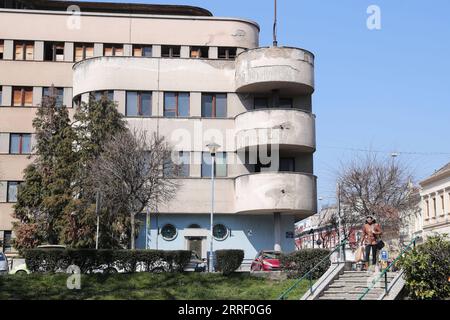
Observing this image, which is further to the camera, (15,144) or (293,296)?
(15,144)

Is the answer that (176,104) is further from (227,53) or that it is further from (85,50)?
(85,50)

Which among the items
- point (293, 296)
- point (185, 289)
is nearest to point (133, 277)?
point (185, 289)

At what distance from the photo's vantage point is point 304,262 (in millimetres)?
25906

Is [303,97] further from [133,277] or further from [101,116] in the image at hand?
[133,277]

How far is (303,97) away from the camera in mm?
45875

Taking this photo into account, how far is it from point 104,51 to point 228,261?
89.6 ft

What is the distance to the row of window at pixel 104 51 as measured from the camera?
48.3 m

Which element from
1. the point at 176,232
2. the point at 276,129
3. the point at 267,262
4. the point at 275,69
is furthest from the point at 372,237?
the point at 176,232

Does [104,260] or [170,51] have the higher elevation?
[170,51]

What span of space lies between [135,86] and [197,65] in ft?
14.3

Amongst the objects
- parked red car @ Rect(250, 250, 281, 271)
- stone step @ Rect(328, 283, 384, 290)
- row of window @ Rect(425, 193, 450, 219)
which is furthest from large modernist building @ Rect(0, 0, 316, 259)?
row of window @ Rect(425, 193, 450, 219)

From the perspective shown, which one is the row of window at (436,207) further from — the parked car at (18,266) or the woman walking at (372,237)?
the woman walking at (372,237)

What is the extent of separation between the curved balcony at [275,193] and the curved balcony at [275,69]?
6023 mm
